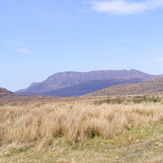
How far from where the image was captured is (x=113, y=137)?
675 cm

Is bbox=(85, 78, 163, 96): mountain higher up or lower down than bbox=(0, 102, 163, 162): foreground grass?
higher up

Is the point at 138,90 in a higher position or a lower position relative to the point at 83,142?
higher

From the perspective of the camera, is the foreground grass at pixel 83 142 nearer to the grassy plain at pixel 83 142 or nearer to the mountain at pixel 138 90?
the grassy plain at pixel 83 142

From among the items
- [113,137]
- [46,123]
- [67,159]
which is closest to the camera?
[67,159]

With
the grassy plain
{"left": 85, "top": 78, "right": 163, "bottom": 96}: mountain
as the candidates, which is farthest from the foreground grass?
{"left": 85, "top": 78, "right": 163, "bottom": 96}: mountain

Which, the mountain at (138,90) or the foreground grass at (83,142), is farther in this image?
the mountain at (138,90)

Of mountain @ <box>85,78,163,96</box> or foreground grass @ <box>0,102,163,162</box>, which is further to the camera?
mountain @ <box>85,78,163,96</box>

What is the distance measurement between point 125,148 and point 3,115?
6.97 meters

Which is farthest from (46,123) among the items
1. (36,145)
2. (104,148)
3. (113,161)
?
(113,161)

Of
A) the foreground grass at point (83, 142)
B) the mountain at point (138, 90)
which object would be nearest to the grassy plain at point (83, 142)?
the foreground grass at point (83, 142)

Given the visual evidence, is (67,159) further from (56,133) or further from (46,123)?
(46,123)

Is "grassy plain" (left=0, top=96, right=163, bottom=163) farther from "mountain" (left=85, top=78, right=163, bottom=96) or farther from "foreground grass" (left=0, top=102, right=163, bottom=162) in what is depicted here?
"mountain" (left=85, top=78, right=163, bottom=96)

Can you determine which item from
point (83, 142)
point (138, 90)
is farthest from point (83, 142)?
point (138, 90)

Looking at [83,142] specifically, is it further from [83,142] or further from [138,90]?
[138,90]
